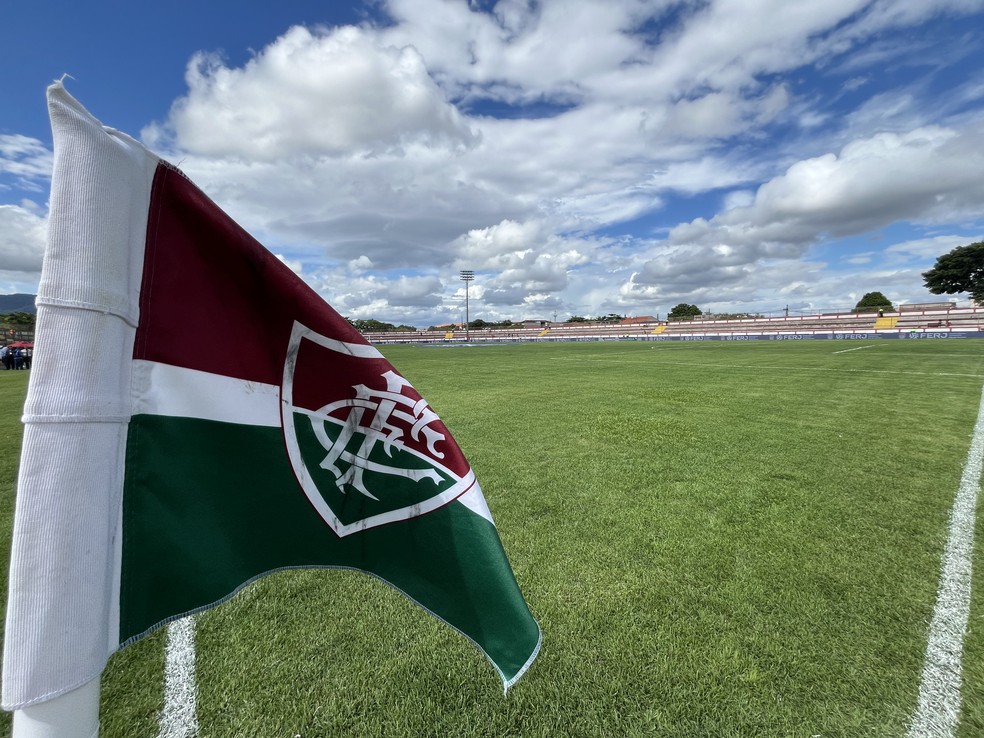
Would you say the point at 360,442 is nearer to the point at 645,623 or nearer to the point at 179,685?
the point at 179,685

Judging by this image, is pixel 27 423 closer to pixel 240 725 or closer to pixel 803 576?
pixel 240 725

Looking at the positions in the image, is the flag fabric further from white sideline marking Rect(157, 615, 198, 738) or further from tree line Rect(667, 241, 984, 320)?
tree line Rect(667, 241, 984, 320)

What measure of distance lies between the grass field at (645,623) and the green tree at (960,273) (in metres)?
69.0

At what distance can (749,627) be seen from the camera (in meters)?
2.37

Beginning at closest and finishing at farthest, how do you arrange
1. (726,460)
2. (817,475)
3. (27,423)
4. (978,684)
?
1. (27,423)
2. (978,684)
3. (817,475)
4. (726,460)

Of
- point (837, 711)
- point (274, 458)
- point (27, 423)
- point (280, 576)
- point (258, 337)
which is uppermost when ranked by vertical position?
point (258, 337)

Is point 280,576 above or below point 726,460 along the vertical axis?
below

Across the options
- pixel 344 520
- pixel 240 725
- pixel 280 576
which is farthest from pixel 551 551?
pixel 344 520

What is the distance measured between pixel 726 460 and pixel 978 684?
3.22 m

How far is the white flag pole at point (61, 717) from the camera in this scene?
74 cm

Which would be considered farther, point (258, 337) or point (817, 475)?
point (817, 475)

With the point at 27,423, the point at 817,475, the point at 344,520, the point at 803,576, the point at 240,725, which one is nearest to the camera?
the point at 27,423

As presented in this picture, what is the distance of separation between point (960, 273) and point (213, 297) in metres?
76.7

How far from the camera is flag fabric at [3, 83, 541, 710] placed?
0.74m
